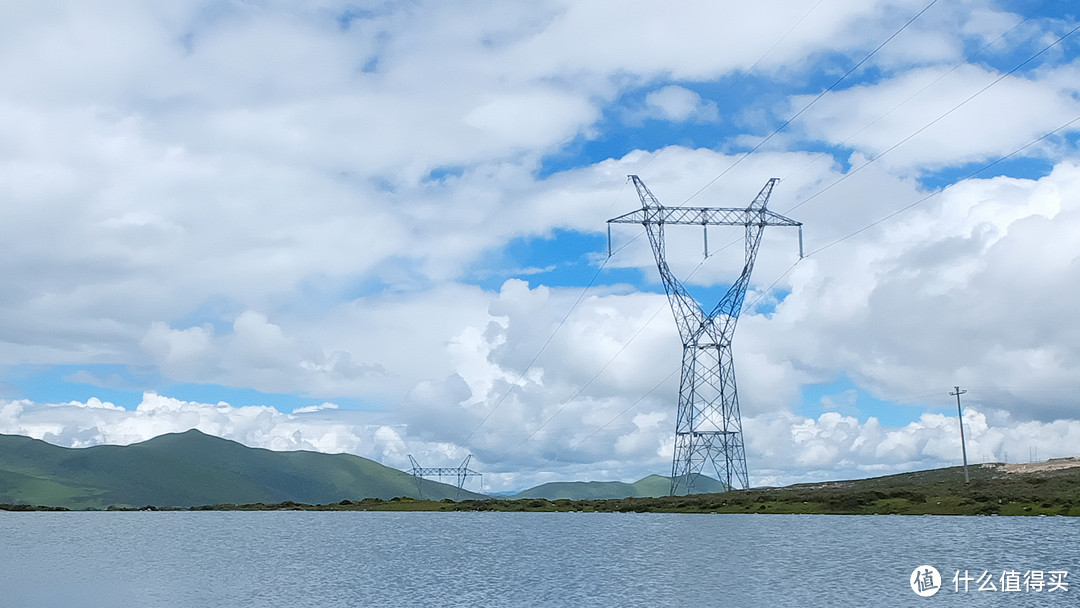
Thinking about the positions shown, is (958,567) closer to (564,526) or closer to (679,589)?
(679,589)

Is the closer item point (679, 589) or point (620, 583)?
point (679, 589)

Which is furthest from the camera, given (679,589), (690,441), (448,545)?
(690,441)

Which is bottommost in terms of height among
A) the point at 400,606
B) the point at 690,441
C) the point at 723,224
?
the point at 400,606

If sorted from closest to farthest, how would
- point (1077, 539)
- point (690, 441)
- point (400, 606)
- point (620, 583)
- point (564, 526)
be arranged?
1. point (400, 606)
2. point (620, 583)
3. point (1077, 539)
4. point (690, 441)
5. point (564, 526)

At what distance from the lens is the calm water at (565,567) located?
69.8m

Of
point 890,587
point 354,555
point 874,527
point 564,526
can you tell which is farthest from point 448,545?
point 890,587

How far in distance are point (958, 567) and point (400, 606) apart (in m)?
49.1

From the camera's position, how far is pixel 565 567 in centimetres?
9506

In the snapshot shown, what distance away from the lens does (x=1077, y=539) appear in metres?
109

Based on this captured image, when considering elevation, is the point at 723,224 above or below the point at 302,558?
above

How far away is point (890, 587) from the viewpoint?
70.9m

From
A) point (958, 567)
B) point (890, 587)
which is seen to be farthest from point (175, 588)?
point (958, 567)

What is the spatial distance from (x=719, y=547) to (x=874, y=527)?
49.3m

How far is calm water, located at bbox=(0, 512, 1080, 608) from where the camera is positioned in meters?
69.8
